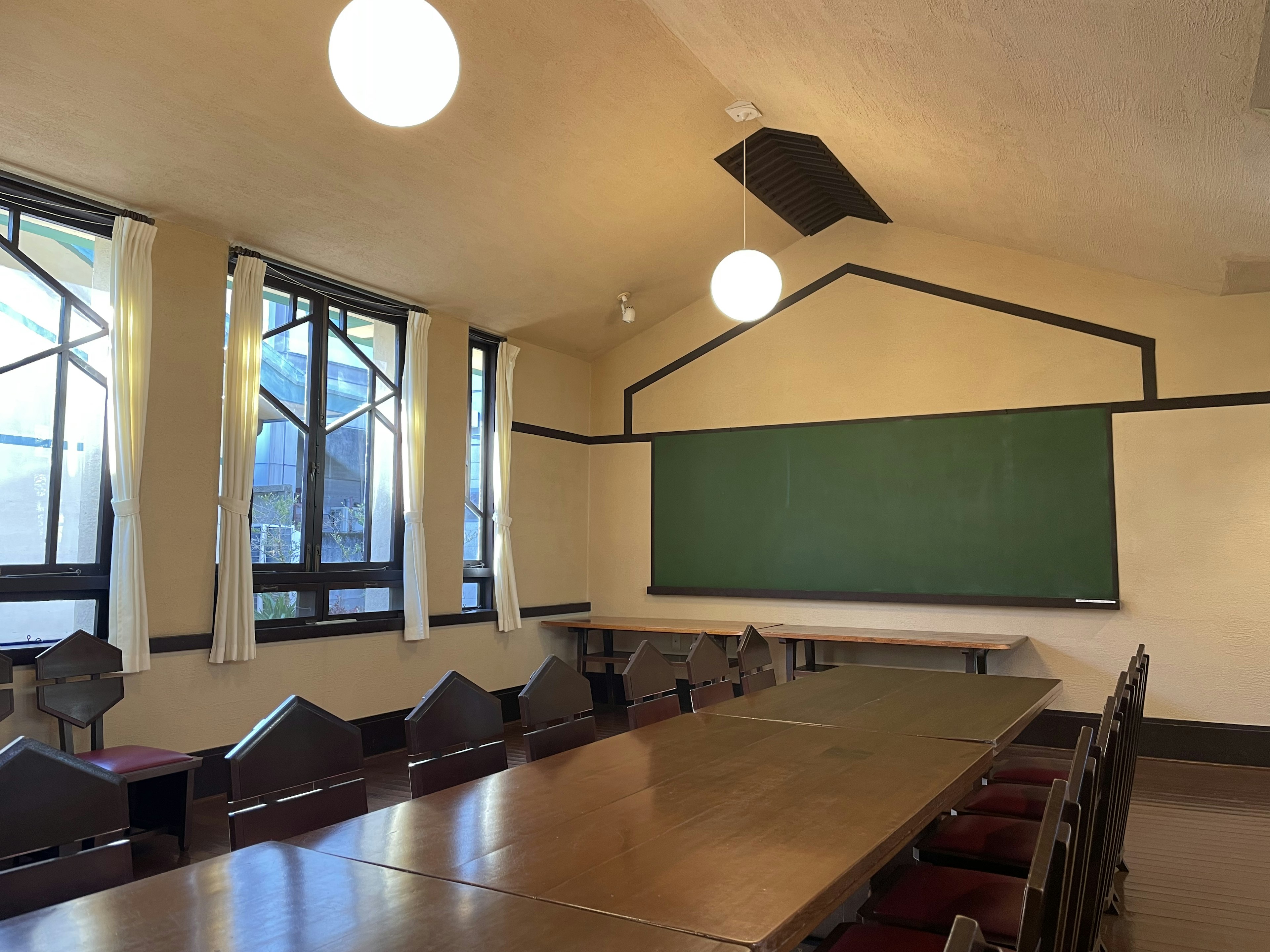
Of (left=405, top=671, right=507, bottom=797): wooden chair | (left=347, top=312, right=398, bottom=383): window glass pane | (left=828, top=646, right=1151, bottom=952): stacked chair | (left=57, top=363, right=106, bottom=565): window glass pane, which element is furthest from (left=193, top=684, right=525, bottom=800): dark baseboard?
(left=347, top=312, right=398, bottom=383): window glass pane

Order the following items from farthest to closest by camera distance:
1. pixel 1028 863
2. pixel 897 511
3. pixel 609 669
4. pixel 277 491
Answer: pixel 609 669 → pixel 897 511 → pixel 277 491 → pixel 1028 863

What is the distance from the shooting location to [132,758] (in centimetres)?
390

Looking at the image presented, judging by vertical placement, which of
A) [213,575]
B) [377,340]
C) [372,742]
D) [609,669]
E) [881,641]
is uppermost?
[377,340]

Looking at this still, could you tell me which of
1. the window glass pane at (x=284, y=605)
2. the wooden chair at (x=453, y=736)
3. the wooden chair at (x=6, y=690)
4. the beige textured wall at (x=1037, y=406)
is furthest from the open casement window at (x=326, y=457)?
the wooden chair at (x=453, y=736)

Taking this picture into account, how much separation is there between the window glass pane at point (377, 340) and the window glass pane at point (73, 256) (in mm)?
1587

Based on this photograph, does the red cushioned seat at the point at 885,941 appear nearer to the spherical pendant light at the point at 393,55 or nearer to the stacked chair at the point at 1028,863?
the stacked chair at the point at 1028,863

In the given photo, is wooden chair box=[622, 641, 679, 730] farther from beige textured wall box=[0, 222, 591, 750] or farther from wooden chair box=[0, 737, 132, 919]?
beige textured wall box=[0, 222, 591, 750]

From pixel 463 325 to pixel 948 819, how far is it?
502 cm

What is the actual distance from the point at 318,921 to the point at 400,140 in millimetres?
4185

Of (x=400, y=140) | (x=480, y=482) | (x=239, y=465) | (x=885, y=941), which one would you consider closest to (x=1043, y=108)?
(x=400, y=140)

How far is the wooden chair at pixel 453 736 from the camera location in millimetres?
2475

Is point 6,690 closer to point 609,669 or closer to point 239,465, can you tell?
point 239,465

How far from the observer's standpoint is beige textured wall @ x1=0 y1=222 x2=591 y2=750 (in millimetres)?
4645

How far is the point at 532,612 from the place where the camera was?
7348mm
